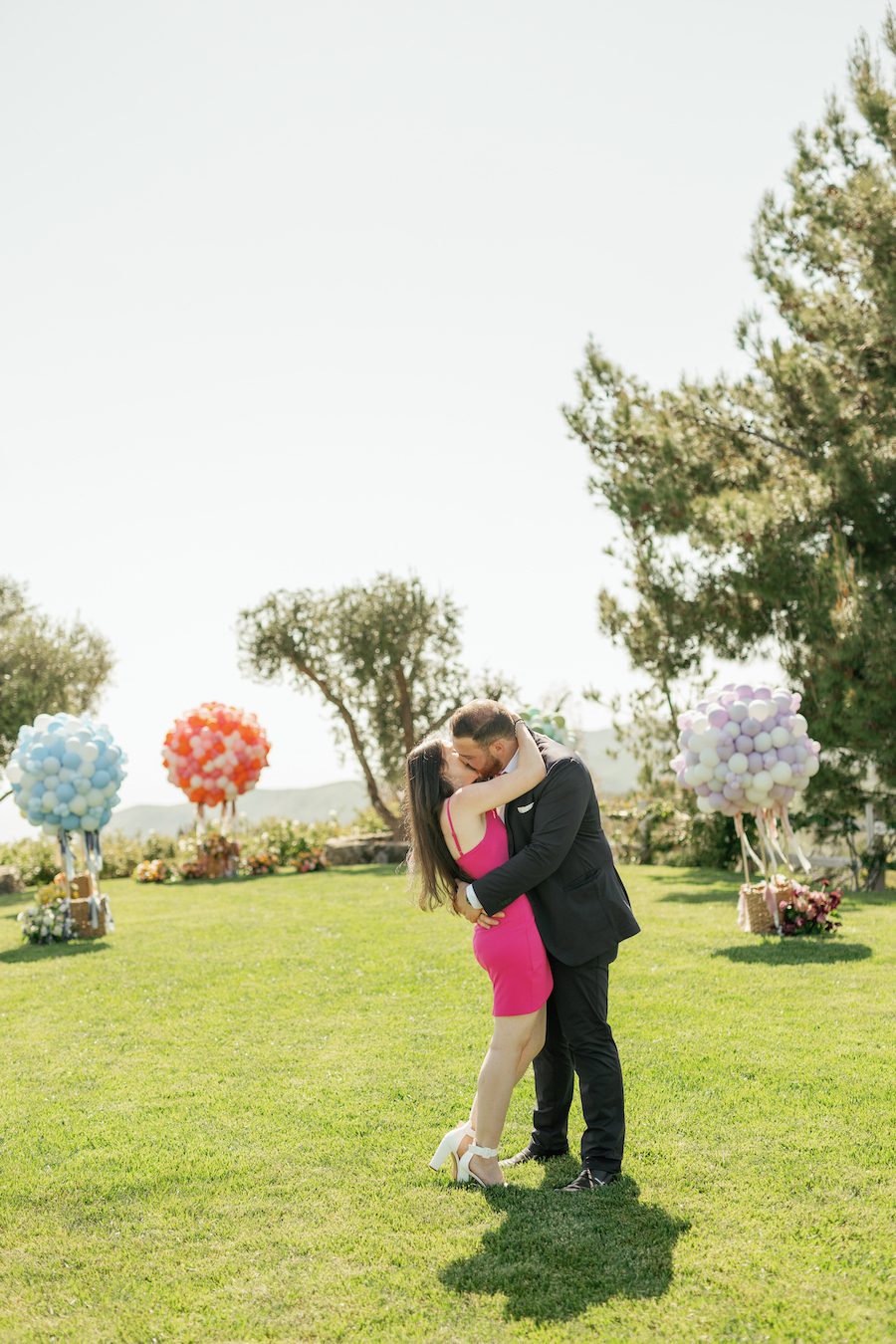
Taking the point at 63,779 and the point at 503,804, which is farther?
the point at 63,779

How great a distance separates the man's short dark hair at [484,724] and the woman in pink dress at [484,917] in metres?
0.08

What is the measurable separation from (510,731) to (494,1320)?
1.88m

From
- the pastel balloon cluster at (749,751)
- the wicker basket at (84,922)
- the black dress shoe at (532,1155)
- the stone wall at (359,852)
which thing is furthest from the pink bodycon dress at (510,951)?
the stone wall at (359,852)

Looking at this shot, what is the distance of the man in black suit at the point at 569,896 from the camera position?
14.0 feet

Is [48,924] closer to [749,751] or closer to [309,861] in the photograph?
[749,751]

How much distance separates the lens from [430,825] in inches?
172

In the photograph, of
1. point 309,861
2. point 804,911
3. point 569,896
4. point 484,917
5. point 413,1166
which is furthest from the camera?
point 309,861

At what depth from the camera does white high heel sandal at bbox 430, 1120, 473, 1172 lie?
14.7 feet

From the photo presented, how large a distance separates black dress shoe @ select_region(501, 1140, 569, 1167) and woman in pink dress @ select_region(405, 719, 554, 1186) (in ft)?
1.01

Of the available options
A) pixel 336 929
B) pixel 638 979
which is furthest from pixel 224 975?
pixel 638 979

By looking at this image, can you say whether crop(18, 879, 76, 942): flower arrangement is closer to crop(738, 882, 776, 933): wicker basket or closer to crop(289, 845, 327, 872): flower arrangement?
crop(738, 882, 776, 933): wicker basket

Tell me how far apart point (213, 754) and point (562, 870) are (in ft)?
46.9

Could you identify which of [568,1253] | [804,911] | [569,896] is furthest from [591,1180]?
[804,911]

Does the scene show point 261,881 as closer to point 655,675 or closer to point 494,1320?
point 655,675
